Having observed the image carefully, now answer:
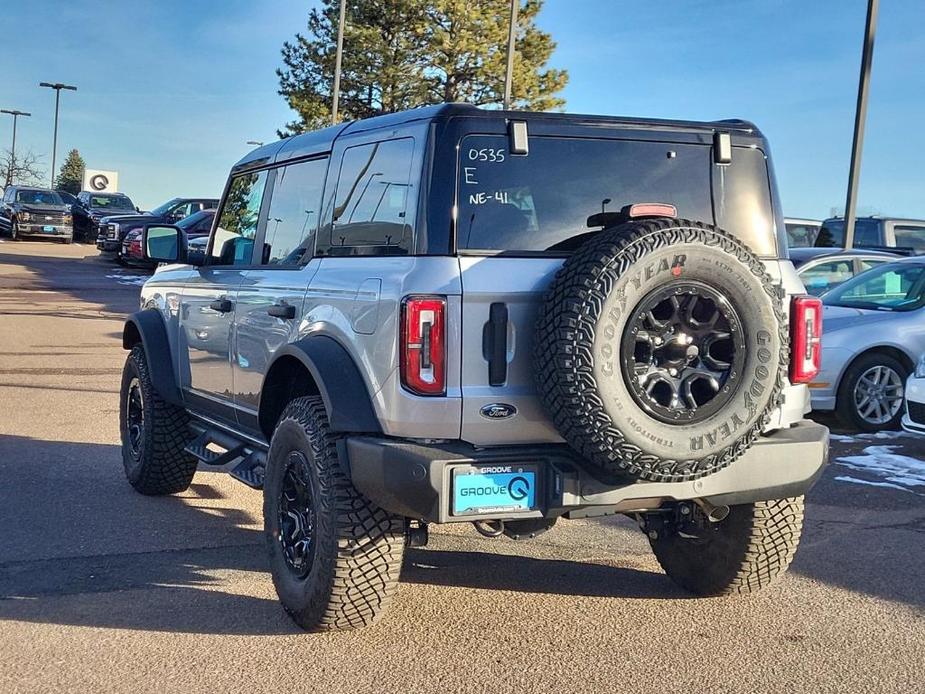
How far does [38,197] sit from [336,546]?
38.3 metres

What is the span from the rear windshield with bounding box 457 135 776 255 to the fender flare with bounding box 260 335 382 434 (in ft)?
2.12

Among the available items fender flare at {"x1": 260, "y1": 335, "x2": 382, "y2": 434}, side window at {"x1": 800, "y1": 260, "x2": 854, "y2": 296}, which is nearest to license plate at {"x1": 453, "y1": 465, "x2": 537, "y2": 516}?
fender flare at {"x1": 260, "y1": 335, "x2": 382, "y2": 434}

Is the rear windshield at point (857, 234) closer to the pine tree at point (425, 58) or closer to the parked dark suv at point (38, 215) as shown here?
the pine tree at point (425, 58)

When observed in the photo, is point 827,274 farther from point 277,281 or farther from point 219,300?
point 277,281

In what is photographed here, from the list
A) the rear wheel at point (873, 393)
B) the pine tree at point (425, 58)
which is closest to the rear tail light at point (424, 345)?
the rear wheel at point (873, 393)

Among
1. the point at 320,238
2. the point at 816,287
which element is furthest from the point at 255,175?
the point at 816,287

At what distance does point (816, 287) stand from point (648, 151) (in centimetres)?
870

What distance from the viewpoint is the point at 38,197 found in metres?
39.3

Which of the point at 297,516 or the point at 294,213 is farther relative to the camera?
the point at 294,213

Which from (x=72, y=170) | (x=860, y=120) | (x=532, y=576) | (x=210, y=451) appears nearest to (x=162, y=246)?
(x=210, y=451)

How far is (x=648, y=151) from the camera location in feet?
14.9

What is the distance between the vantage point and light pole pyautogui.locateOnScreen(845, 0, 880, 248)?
53.6ft

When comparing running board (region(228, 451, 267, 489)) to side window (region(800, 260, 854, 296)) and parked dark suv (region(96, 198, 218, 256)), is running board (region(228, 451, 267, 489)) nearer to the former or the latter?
side window (region(800, 260, 854, 296))

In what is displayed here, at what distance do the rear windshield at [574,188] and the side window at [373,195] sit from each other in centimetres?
28
